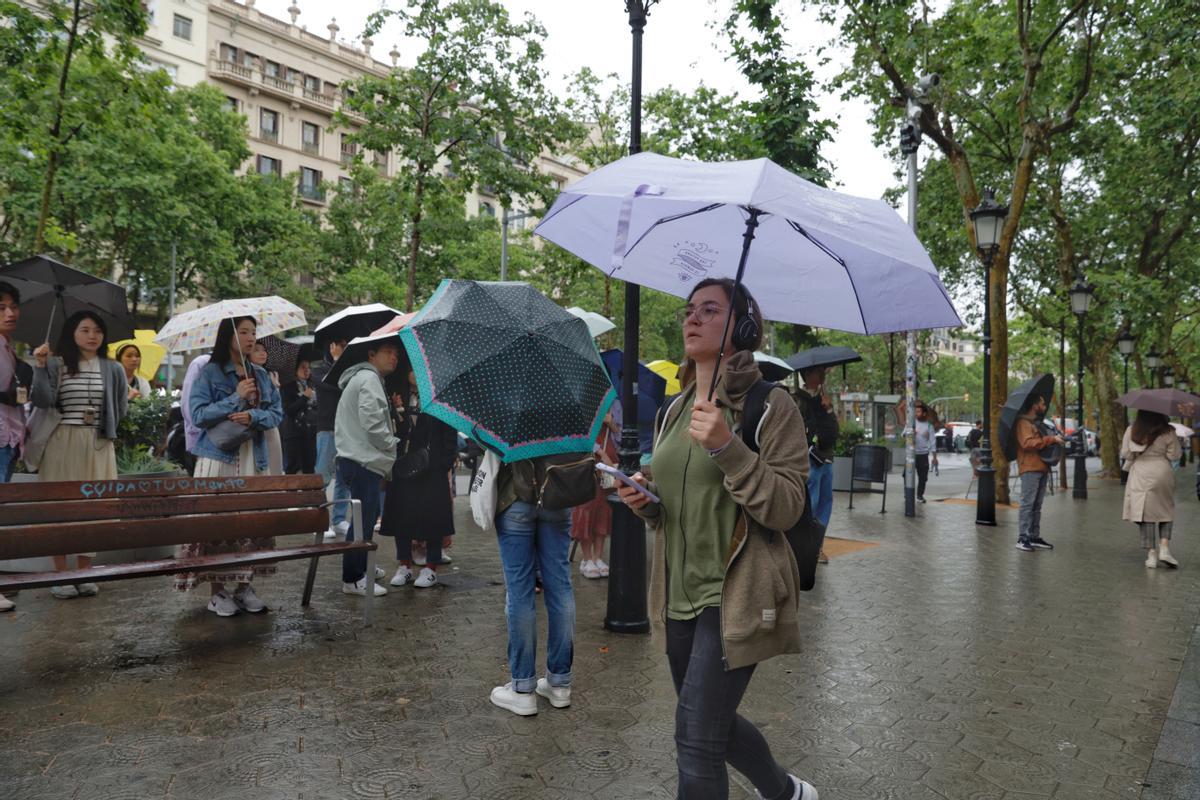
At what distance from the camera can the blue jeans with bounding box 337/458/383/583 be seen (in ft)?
22.1

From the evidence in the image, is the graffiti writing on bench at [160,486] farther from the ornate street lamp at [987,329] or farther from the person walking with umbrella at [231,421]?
the ornate street lamp at [987,329]

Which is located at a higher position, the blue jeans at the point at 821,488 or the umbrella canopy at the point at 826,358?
the umbrella canopy at the point at 826,358

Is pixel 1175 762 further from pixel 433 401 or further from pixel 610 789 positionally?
pixel 433 401

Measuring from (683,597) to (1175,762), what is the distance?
2.91 metres

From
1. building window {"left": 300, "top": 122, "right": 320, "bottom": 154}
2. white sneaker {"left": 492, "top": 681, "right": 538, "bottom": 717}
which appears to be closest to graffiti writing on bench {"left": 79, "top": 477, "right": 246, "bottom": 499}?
white sneaker {"left": 492, "top": 681, "right": 538, "bottom": 717}

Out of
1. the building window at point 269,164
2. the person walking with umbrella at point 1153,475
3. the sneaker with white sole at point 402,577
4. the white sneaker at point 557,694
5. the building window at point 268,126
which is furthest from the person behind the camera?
the building window at point 268,126

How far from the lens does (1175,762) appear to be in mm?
3939

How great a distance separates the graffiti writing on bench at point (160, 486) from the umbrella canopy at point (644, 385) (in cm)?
367

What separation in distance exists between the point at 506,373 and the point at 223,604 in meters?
3.34

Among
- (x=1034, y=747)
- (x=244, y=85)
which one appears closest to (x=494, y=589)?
(x=1034, y=747)

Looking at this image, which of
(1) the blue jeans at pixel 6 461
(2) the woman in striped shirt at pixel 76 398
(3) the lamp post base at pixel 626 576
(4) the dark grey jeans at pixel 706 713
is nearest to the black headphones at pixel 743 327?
(4) the dark grey jeans at pixel 706 713

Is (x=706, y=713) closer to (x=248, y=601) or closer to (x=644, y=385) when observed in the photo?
(x=248, y=601)

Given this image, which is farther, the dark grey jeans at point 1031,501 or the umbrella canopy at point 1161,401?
the dark grey jeans at point 1031,501

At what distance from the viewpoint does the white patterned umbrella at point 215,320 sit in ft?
20.9
